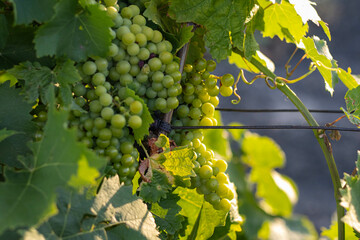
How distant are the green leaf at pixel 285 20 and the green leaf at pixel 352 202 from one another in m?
0.36

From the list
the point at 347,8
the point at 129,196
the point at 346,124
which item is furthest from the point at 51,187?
the point at 347,8

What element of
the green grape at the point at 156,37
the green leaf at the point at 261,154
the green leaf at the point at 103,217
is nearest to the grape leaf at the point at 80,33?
the green grape at the point at 156,37

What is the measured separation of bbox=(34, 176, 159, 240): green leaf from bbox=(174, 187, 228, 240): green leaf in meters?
0.21

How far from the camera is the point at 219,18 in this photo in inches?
32.7

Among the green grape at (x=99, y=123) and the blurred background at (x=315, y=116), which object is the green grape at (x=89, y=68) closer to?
the green grape at (x=99, y=123)

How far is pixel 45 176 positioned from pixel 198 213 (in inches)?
18.5

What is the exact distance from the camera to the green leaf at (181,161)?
77cm

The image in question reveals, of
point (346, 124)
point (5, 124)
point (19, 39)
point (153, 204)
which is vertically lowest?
point (346, 124)

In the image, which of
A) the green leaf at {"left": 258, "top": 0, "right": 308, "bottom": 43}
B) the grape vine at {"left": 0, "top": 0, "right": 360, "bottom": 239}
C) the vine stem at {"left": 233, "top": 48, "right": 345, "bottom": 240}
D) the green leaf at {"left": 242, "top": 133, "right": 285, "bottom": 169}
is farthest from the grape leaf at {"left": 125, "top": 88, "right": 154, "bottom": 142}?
the green leaf at {"left": 242, "top": 133, "right": 285, "bottom": 169}

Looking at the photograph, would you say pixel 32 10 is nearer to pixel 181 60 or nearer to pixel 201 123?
pixel 181 60

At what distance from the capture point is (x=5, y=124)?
27.5 inches

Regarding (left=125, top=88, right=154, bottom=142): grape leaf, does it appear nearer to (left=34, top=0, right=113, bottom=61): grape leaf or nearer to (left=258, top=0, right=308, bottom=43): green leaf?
(left=34, top=0, right=113, bottom=61): grape leaf

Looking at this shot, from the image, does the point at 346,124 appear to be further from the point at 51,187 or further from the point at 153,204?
the point at 51,187

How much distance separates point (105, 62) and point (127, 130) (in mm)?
124
